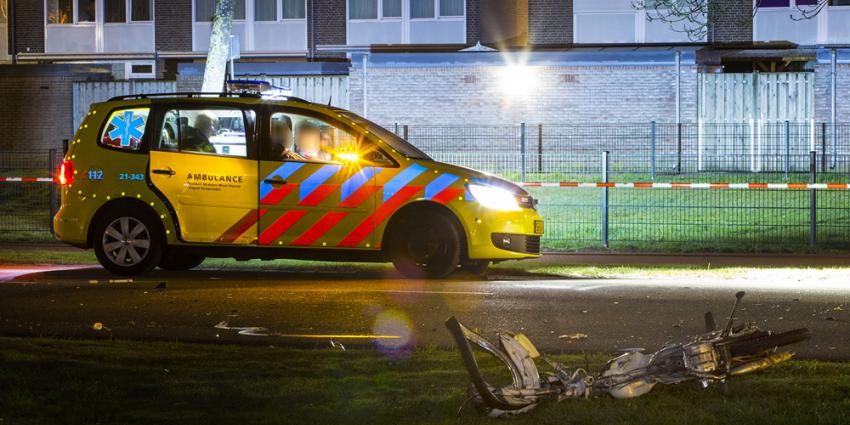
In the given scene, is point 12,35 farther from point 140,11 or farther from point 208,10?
point 208,10

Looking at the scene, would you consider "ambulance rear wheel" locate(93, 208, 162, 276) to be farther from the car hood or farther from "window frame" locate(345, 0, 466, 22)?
"window frame" locate(345, 0, 466, 22)

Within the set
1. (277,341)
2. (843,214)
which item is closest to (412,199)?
(277,341)

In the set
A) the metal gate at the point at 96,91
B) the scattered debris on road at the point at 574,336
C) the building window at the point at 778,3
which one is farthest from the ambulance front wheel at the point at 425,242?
the building window at the point at 778,3

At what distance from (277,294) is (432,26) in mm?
28207

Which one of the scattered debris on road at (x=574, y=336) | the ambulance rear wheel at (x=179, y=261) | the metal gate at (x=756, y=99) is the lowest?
the scattered debris on road at (x=574, y=336)

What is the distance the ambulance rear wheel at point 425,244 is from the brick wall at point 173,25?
97.1 ft

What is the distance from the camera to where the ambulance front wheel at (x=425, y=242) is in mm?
12617

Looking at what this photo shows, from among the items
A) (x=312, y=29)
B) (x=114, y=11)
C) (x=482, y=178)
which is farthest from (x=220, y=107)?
(x=114, y=11)

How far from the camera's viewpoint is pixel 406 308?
1044 centimetres

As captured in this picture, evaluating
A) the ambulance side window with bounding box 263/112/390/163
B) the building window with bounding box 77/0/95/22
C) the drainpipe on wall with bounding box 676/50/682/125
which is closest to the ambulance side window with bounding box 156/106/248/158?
the ambulance side window with bounding box 263/112/390/163

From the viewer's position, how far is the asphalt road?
902 cm

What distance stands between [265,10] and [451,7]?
6051mm

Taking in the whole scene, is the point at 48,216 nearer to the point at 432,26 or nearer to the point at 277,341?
the point at 277,341

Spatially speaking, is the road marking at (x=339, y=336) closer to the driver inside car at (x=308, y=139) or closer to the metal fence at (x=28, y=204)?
the driver inside car at (x=308, y=139)
